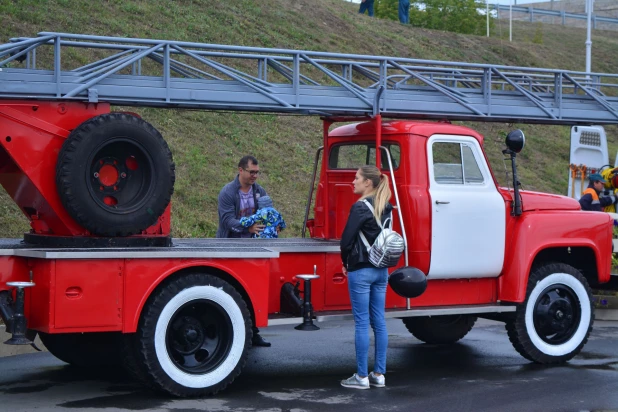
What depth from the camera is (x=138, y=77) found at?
322 inches

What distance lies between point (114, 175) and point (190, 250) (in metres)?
0.94

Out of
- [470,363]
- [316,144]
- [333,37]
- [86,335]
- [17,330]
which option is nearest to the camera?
[17,330]

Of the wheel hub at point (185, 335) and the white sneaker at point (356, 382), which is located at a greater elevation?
the wheel hub at point (185, 335)

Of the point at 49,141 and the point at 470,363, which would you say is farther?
the point at 470,363

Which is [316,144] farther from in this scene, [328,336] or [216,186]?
[328,336]

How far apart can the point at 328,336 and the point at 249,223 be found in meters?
2.06

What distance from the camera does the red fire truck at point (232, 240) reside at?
753cm

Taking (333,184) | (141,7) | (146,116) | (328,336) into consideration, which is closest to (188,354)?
(333,184)

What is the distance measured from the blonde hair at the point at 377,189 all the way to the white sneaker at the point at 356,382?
1.40m

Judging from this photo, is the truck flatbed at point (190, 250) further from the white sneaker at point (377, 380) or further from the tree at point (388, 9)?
the tree at point (388, 9)

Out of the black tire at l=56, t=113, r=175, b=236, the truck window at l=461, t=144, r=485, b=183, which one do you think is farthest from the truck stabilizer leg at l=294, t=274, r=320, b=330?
the truck window at l=461, t=144, r=485, b=183

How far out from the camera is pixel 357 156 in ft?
32.4

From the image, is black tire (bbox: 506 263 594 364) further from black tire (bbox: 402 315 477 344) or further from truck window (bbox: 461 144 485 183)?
black tire (bbox: 402 315 477 344)

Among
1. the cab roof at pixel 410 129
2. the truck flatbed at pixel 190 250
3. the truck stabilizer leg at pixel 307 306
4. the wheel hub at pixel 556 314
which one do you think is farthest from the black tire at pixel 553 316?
the truck stabilizer leg at pixel 307 306
